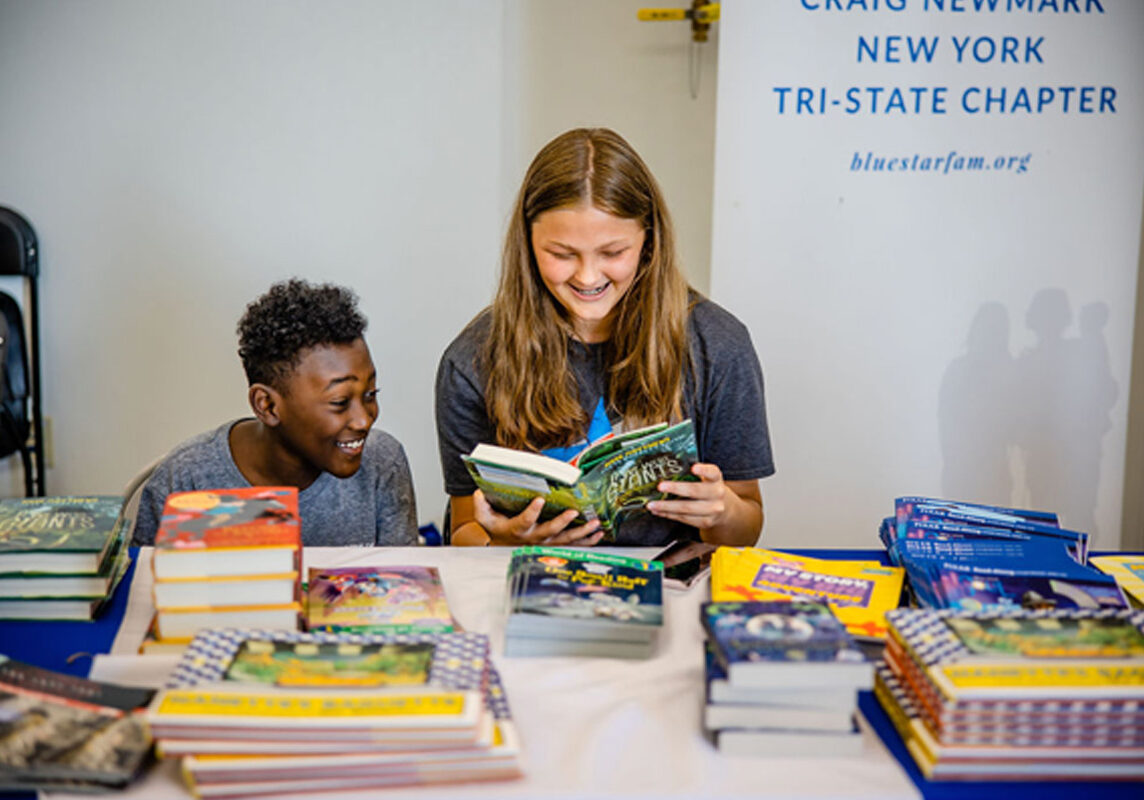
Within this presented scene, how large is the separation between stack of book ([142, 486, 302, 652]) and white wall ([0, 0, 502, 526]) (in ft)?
7.33

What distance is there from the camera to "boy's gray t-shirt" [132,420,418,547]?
195 cm

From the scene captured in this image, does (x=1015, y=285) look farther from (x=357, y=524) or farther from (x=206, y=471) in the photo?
(x=206, y=471)

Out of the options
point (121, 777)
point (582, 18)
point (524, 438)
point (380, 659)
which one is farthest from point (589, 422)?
point (582, 18)

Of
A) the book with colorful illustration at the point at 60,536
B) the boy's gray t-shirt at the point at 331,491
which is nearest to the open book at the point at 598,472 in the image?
the boy's gray t-shirt at the point at 331,491

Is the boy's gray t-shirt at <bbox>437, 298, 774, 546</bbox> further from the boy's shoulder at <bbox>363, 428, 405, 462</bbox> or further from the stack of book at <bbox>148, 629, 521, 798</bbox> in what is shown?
the stack of book at <bbox>148, 629, 521, 798</bbox>

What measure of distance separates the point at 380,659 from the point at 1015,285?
228 cm

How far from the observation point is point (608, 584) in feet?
4.76

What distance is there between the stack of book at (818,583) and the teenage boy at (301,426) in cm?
75

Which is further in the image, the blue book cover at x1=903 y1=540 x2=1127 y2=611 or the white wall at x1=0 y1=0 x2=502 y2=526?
the white wall at x1=0 y1=0 x2=502 y2=526

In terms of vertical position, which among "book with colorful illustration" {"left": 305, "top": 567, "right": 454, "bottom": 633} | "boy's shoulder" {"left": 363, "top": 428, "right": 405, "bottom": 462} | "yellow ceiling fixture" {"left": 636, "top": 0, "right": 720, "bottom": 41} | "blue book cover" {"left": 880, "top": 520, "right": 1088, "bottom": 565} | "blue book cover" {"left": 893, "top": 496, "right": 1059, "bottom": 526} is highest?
"yellow ceiling fixture" {"left": 636, "top": 0, "right": 720, "bottom": 41}

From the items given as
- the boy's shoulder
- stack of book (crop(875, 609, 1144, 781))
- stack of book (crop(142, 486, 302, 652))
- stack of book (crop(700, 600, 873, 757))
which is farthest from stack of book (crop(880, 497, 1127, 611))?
the boy's shoulder

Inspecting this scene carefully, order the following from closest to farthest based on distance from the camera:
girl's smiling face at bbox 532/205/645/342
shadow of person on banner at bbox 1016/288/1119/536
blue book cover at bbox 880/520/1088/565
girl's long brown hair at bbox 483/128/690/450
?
blue book cover at bbox 880/520/1088/565
girl's smiling face at bbox 532/205/645/342
girl's long brown hair at bbox 483/128/690/450
shadow of person on banner at bbox 1016/288/1119/536

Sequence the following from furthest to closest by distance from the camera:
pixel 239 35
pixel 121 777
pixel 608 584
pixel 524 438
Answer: pixel 239 35, pixel 524 438, pixel 608 584, pixel 121 777

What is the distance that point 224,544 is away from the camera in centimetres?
129
